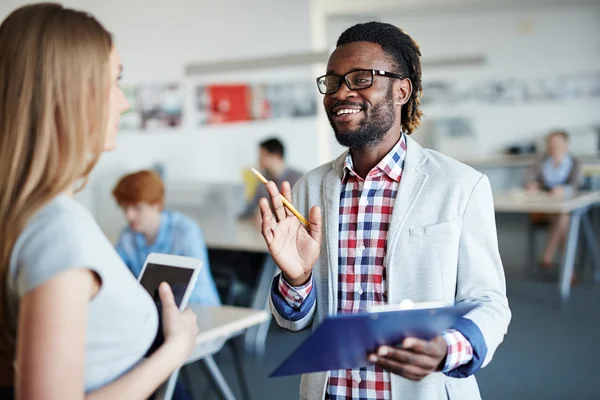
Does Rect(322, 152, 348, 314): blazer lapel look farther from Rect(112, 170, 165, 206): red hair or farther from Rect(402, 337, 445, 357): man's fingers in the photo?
Rect(112, 170, 165, 206): red hair

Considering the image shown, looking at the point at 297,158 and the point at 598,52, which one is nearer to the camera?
the point at 297,158

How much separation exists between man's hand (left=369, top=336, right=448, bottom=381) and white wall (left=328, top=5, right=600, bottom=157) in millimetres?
9435

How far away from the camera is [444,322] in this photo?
1228 mm

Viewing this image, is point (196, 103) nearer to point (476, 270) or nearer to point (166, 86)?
point (166, 86)

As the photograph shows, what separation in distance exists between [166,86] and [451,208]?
4.72 m

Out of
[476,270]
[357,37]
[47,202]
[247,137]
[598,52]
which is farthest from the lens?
[598,52]

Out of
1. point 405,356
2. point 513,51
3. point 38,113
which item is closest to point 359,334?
point 405,356

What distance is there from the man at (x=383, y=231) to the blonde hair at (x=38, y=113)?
508mm

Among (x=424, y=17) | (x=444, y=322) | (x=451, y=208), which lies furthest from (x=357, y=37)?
(x=424, y=17)

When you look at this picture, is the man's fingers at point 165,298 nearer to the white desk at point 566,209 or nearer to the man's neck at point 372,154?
the man's neck at point 372,154

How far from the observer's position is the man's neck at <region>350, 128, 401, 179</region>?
1546 mm

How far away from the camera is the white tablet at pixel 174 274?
4.90 ft

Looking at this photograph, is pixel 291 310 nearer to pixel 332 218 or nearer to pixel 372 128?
pixel 332 218

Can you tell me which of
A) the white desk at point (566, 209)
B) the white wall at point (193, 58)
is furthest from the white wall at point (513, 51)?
the white desk at point (566, 209)
